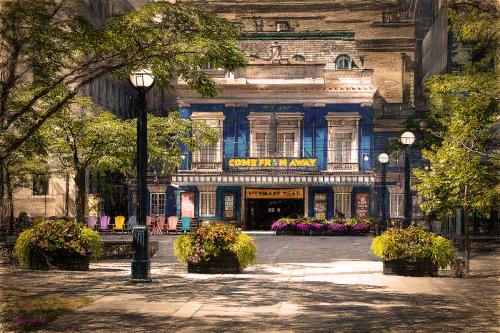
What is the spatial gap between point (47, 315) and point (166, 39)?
7156mm

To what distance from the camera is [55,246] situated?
20.6 m

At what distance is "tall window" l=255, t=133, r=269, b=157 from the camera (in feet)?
181

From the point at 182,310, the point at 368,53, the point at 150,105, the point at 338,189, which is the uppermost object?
the point at 368,53

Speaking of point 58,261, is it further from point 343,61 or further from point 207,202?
point 343,61

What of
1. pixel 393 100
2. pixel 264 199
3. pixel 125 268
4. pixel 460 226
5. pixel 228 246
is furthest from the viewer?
pixel 393 100

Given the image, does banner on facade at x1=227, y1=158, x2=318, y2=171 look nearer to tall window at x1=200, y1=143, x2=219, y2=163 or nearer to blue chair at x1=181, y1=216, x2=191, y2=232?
tall window at x1=200, y1=143, x2=219, y2=163

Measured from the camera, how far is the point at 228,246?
789 inches

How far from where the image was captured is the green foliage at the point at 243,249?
20062 millimetres

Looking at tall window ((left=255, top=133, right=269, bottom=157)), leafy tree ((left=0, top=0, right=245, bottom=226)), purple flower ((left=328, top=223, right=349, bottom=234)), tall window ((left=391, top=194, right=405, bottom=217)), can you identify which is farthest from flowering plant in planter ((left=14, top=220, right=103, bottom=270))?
tall window ((left=391, top=194, right=405, bottom=217))

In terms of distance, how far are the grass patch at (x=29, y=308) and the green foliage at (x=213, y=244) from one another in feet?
17.0

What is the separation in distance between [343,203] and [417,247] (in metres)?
35.2

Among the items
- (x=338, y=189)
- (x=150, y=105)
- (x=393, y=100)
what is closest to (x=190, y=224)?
(x=338, y=189)

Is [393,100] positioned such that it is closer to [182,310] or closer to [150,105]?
[150,105]

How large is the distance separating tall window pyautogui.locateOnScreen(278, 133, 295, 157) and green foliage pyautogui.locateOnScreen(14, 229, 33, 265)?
35183 millimetres
